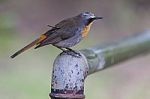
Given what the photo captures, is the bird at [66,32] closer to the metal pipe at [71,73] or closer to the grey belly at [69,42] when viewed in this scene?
the grey belly at [69,42]

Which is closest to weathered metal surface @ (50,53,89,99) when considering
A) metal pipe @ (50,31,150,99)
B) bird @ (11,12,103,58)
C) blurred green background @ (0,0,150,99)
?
metal pipe @ (50,31,150,99)

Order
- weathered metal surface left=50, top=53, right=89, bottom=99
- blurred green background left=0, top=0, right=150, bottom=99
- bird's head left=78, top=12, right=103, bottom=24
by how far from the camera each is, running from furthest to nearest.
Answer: blurred green background left=0, top=0, right=150, bottom=99, bird's head left=78, top=12, right=103, bottom=24, weathered metal surface left=50, top=53, right=89, bottom=99

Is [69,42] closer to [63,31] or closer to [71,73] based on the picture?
[63,31]

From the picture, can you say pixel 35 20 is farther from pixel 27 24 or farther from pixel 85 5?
pixel 85 5

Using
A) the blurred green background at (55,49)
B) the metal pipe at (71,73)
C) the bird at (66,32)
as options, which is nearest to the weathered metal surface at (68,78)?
the metal pipe at (71,73)

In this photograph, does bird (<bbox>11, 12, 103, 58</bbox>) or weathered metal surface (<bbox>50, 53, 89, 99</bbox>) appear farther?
bird (<bbox>11, 12, 103, 58</bbox>)

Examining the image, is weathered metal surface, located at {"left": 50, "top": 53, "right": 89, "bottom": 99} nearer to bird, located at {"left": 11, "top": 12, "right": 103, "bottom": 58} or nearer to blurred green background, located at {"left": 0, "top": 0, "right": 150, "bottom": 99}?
bird, located at {"left": 11, "top": 12, "right": 103, "bottom": 58}

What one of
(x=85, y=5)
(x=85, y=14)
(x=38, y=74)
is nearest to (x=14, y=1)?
(x=85, y=5)

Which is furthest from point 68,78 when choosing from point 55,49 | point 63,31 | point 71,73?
point 55,49

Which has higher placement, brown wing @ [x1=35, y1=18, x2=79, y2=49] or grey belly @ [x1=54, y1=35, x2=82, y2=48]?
brown wing @ [x1=35, y1=18, x2=79, y2=49]
